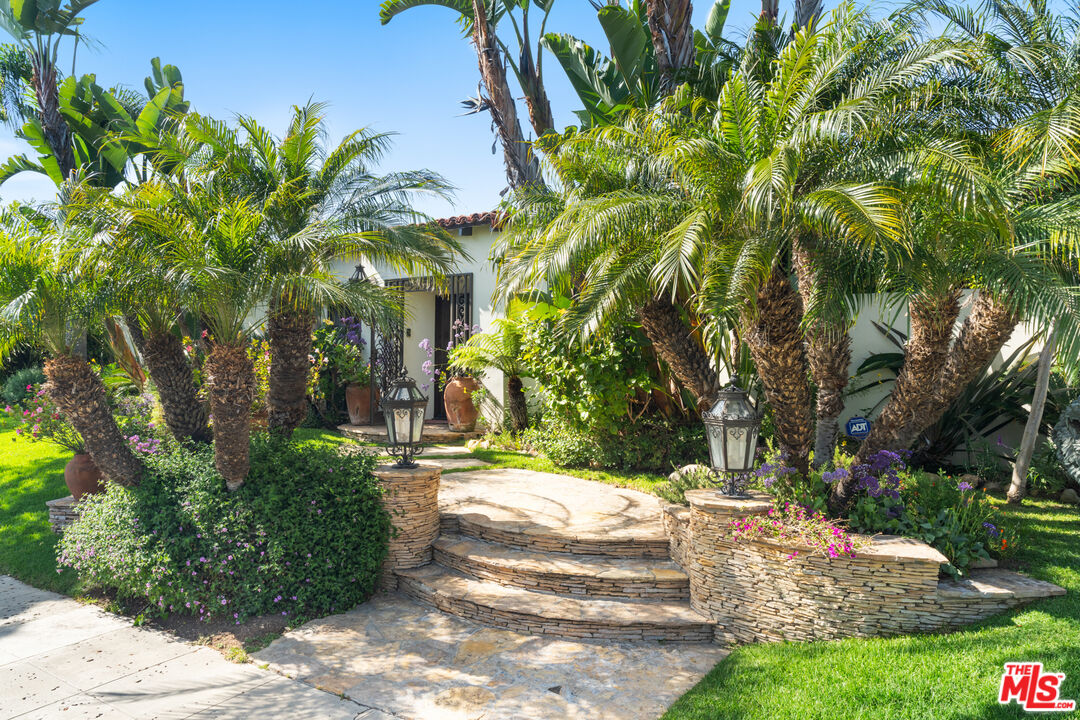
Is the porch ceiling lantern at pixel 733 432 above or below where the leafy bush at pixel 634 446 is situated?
above

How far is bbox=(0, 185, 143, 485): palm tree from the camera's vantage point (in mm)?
5828

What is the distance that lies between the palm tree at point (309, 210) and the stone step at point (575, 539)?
7.87ft

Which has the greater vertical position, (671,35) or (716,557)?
(671,35)

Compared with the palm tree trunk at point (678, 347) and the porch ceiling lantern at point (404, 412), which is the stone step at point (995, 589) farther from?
the porch ceiling lantern at point (404, 412)

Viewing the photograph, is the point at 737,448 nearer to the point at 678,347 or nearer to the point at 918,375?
the point at 918,375

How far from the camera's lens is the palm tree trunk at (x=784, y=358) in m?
5.62

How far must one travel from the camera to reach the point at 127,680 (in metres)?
4.66

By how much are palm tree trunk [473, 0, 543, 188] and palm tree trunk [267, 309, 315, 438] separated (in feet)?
15.4

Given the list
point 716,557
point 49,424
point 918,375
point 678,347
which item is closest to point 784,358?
point 918,375

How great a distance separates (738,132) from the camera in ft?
18.1

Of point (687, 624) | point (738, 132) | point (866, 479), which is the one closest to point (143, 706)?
point (687, 624)

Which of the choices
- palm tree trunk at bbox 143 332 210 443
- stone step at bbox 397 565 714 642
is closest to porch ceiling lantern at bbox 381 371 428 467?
stone step at bbox 397 565 714 642

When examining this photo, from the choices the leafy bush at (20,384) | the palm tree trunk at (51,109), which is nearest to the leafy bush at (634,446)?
the palm tree trunk at (51,109)

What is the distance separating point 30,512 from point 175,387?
3.32 m
